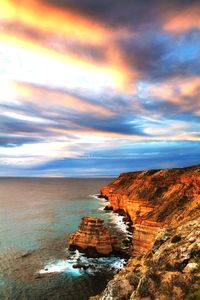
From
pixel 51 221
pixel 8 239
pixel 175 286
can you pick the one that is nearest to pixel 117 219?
pixel 51 221

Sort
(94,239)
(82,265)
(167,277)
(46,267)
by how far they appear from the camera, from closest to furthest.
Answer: (167,277), (82,265), (46,267), (94,239)

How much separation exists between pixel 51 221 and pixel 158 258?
283 ft

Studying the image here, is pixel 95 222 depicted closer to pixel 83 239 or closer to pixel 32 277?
pixel 83 239

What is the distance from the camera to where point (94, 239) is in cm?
6109

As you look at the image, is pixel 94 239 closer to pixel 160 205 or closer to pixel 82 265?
pixel 82 265

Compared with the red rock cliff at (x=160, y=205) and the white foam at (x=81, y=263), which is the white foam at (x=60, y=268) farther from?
the red rock cliff at (x=160, y=205)

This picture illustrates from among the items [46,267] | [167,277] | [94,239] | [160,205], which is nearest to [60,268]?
[46,267]

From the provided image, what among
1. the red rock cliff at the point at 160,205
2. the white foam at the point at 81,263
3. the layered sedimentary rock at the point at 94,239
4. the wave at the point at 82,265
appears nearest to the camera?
the wave at the point at 82,265

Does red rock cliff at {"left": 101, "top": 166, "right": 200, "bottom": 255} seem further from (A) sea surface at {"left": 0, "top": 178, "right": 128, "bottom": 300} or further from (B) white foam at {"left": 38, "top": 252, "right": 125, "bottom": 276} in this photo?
(A) sea surface at {"left": 0, "top": 178, "right": 128, "bottom": 300}

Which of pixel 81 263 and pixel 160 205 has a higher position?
pixel 160 205

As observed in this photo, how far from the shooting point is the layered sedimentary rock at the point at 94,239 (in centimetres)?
6087

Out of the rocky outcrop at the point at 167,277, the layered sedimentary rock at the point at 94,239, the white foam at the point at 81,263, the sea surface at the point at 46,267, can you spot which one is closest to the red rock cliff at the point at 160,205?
the white foam at the point at 81,263

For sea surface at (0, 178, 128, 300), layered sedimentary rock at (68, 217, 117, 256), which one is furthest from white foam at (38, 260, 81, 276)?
layered sedimentary rock at (68, 217, 117, 256)

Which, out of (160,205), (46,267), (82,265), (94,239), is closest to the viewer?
(82,265)
